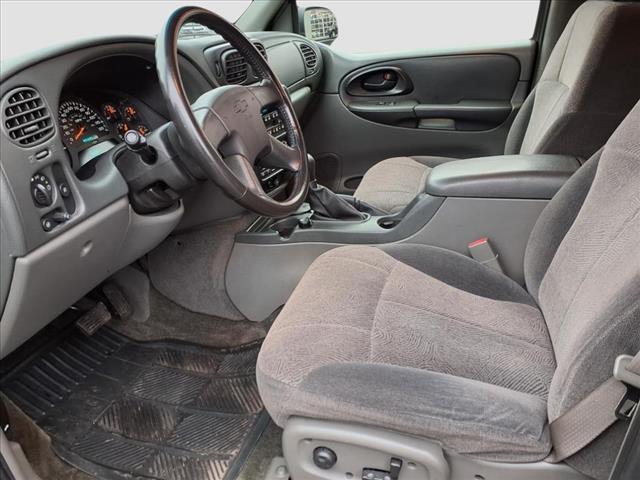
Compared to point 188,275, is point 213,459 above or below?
below

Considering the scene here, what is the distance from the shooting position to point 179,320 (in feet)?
5.99

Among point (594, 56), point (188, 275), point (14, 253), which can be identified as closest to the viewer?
point (14, 253)

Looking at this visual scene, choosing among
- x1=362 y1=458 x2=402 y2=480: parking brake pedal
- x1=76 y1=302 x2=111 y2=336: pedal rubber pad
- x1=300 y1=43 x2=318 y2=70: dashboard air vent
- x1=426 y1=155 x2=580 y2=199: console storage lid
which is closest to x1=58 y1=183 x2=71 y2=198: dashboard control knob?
x1=76 y1=302 x2=111 y2=336: pedal rubber pad

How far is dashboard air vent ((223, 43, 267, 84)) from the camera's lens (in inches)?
69.2

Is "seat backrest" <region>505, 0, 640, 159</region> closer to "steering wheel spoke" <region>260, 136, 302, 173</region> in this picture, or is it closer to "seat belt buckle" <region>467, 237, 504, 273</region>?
"seat belt buckle" <region>467, 237, 504, 273</region>

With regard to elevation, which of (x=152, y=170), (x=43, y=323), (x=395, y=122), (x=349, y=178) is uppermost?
(x=152, y=170)

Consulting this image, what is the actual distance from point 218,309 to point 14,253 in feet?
2.67

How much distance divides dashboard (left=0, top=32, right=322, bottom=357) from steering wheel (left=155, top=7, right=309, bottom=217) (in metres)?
0.13

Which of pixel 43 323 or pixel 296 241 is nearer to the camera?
pixel 43 323

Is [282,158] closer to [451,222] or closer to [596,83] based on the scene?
[451,222]

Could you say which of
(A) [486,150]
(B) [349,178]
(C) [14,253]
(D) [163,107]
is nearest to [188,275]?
(D) [163,107]

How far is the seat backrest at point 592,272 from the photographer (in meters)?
0.84

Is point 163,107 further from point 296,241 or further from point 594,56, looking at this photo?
point 594,56

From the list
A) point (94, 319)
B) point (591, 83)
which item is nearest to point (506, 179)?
point (591, 83)
